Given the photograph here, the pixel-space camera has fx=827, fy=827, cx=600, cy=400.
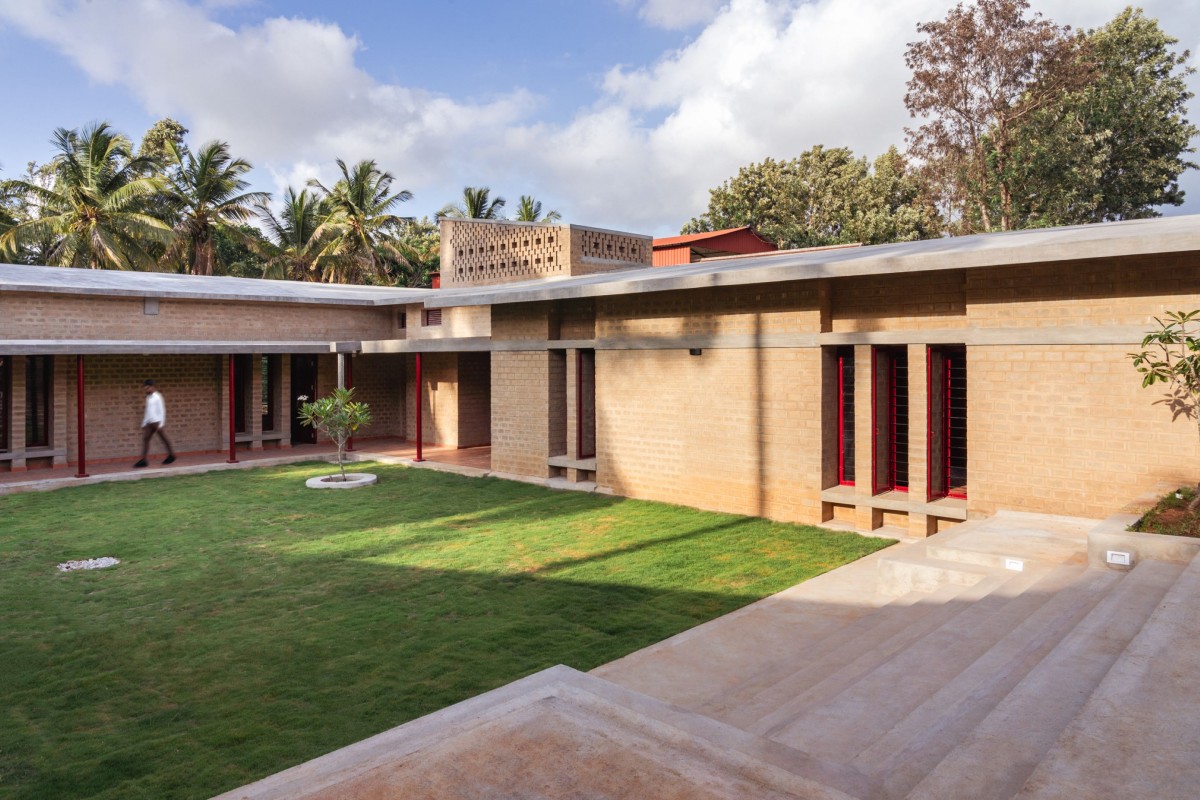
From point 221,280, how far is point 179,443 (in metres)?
4.96

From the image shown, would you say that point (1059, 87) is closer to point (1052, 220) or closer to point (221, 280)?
point (1052, 220)

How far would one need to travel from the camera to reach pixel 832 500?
415 inches

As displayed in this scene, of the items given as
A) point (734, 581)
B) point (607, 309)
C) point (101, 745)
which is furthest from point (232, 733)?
point (607, 309)

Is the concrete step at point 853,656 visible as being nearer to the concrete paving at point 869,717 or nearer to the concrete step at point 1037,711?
the concrete paving at point 869,717

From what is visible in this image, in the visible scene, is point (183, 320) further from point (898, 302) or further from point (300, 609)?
point (898, 302)

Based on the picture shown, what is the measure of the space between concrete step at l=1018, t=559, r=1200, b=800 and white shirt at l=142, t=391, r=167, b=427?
53.9 feet

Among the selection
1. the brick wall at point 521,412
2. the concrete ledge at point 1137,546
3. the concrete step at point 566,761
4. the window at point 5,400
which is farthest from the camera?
the window at point 5,400

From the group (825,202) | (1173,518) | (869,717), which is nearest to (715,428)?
(1173,518)

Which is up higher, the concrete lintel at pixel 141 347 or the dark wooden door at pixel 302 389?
the concrete lintel at pixel 141 347

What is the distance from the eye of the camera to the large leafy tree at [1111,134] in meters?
26.4

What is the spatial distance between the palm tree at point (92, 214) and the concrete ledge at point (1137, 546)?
28710 millimetres

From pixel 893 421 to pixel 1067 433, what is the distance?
2.31 metres

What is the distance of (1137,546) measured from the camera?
20.7 feet

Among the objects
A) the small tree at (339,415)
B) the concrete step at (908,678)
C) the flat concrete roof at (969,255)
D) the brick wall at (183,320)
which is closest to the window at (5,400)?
the brick wall at (183,320)
